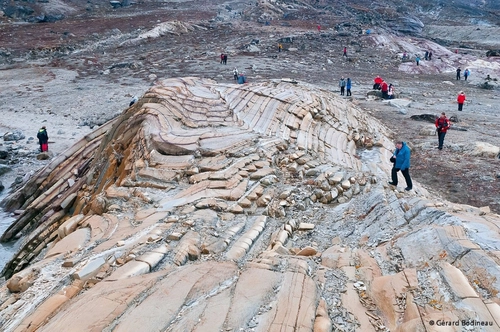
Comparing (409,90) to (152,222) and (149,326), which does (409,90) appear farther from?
(149,326)

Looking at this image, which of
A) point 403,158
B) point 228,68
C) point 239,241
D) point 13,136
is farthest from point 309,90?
point 228,68

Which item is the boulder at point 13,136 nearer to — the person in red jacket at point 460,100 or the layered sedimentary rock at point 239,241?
the layered sedimentary rock at point 239,241

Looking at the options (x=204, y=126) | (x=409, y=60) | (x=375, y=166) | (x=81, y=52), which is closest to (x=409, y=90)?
(x=409, y=60)

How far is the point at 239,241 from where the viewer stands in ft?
18.2

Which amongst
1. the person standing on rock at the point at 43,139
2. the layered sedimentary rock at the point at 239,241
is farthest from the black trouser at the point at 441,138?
the person standing on rock at the point at 43,139

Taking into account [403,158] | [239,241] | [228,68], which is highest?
[403,158]

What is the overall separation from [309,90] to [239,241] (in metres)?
8.84

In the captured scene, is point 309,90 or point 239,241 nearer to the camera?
point 239,241

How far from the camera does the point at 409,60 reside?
107ft

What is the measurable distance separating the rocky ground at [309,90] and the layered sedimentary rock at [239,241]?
37mm

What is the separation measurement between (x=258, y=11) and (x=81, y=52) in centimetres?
2297

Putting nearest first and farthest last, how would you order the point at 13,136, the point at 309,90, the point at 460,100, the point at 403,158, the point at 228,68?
the point at 403,158, the point at 309,90, the point at 13,136, the point at 460,100, the point at 228,68

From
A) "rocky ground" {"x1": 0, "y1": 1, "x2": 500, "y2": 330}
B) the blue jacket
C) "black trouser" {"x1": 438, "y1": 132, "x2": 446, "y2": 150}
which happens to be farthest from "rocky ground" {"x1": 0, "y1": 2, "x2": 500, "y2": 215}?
the blue jacket

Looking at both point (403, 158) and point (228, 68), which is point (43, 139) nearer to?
point (403, 158)
